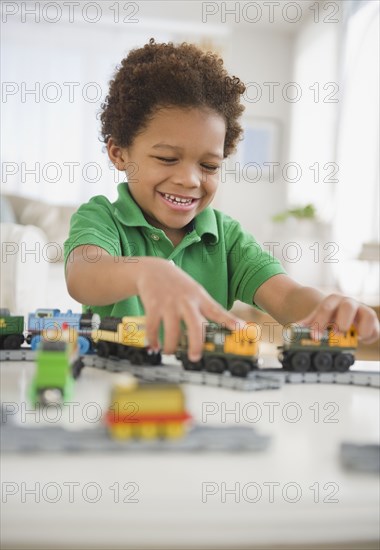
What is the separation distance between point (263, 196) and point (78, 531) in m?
6.66

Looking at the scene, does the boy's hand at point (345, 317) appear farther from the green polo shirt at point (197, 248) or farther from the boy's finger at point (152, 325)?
the green polo shirt at point (197, 248)

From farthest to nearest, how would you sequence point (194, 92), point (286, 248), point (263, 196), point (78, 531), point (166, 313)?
point (263, 196)
point (286, 248)
point (194, 92)
point (166, 313)
point (78, 531)

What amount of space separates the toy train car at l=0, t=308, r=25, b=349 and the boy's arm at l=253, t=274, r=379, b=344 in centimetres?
39

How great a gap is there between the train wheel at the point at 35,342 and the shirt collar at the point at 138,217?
44cm

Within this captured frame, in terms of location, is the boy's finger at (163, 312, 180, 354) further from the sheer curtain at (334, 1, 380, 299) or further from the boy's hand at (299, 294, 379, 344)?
the sheer curtain at (334, 1, 380, 299)

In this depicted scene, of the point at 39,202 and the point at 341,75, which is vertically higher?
the point at 341,75

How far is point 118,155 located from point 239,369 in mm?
744

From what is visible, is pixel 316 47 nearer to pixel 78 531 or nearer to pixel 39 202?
pixel 39 202

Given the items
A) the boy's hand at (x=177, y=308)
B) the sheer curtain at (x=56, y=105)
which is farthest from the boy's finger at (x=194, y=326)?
the sheer curtain at (x=56, y=105)

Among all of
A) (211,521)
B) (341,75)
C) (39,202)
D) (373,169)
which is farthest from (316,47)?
(211,521)

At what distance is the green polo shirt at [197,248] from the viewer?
1.29 m

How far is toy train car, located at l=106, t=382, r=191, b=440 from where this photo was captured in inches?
20.1

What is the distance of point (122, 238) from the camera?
1317mm

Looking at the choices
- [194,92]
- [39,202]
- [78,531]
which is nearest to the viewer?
[78,531]
